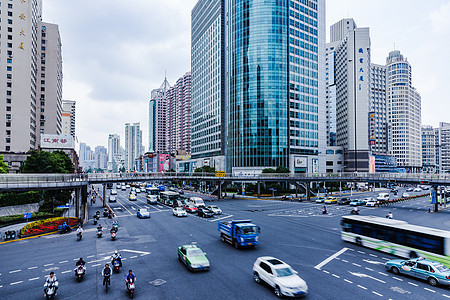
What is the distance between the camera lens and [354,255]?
25516 millimetres

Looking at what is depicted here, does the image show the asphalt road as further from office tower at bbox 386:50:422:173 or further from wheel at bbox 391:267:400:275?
office tower at bbox 386:50:422:173

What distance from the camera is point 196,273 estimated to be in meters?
21.1

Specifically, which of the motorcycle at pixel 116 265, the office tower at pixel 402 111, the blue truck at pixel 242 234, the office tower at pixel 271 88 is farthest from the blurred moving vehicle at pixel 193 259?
the office tower at pixel 402 111

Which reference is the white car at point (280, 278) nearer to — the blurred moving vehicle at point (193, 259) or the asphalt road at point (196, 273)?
the asphalt road at point (196, 273)

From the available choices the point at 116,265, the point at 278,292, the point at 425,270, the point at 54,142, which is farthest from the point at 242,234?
the point at 54,142

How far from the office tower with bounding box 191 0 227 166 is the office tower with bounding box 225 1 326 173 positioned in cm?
1063

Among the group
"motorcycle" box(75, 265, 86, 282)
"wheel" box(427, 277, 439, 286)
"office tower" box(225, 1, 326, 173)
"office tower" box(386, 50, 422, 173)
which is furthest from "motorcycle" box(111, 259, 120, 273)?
"office tower" box(386, 50, 422, 173)

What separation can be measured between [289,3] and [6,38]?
97073 millimetres

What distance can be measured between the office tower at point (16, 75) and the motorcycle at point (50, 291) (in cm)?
9054

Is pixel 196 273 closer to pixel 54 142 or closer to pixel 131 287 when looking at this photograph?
pixel 131 287

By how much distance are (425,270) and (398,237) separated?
5.11 metres

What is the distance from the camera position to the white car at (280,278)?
16.6 m

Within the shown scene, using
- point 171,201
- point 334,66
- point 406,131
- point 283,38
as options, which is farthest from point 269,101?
point 406,131

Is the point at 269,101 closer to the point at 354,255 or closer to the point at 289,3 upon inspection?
the point at 289,3
